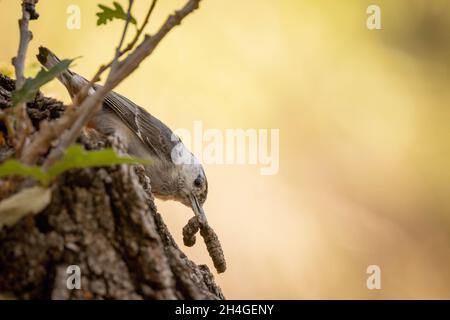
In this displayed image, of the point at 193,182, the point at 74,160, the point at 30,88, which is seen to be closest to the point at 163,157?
the point at 193,182

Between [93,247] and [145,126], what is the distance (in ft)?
7.73

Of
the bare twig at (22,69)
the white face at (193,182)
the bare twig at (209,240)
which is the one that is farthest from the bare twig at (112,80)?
the white face at (193,182)

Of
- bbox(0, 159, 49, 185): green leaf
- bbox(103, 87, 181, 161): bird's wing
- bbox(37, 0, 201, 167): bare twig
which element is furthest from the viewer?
bbox(103, 87, 181, 161): bird's wing

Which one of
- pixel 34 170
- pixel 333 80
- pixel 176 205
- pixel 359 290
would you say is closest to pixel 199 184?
pixel 176 205

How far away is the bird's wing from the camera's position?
359cm

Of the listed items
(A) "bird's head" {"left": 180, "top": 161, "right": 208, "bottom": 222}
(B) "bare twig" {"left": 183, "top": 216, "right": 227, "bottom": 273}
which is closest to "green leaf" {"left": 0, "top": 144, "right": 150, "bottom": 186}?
(B) "bare twig" {"left": 183, "top": 216, "right": 227, "bottom": 273}

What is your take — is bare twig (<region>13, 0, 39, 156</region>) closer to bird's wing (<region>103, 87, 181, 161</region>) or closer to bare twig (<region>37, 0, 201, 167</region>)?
bare twig (<region>37, 0, 201, 167</region>)

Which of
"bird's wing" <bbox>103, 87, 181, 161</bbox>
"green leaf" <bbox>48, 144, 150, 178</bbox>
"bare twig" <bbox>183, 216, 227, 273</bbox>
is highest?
"bird's wing" <bbox>103, 87, 181, 161</bbox>

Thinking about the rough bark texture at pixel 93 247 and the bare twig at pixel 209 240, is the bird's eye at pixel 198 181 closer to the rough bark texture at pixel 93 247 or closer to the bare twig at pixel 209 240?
the bare twig at pixel 209 240

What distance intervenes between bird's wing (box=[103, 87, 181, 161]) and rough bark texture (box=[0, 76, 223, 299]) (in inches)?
79.6

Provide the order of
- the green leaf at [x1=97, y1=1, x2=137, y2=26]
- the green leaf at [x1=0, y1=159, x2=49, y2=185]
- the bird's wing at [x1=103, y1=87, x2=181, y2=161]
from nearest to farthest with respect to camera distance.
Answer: the green leaf at [x1=0, y1=159, x2=49, y2=185] → the green leaf at [x1=97, y1=1, x2=137, y2=26] → the bird's wing at [x1=103, y1=87, x2=181, y2=161]

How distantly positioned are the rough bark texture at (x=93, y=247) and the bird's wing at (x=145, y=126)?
6.64ft

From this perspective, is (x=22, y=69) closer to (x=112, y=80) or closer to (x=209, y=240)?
(x=112, y=80)

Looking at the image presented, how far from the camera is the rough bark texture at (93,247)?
55.3 inches
